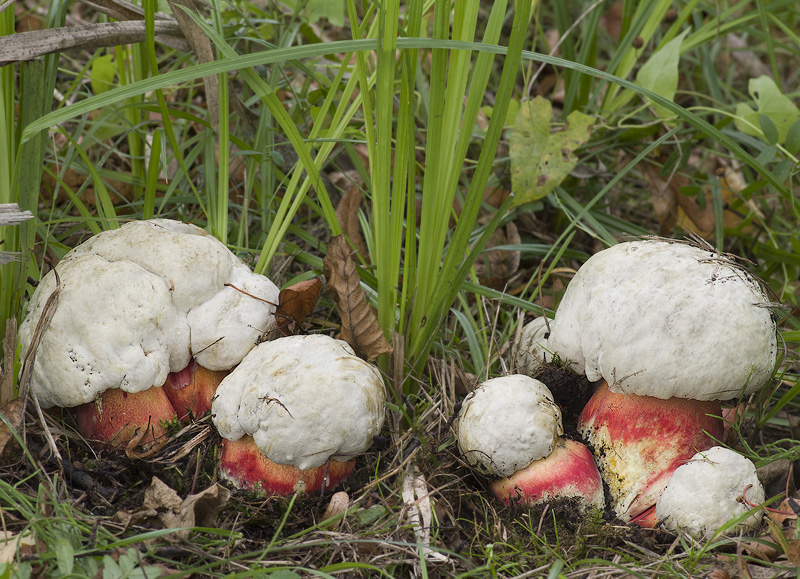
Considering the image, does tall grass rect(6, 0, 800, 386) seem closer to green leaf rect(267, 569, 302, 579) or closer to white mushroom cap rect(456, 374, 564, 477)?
white mushroom cap rect(456, 374, 564, 477)

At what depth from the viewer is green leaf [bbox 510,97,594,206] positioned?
2389mm

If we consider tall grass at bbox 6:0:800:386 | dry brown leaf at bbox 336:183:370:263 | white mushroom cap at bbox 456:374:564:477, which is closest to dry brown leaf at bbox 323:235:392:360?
tall grass at bbox 6:0:800:386

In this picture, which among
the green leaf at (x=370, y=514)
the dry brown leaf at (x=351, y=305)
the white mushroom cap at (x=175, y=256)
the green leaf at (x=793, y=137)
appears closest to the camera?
the green leaf at (x=370, y=514)

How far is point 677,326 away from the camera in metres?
1.47

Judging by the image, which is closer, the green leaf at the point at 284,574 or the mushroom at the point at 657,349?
the green leaf at the point at 284,574

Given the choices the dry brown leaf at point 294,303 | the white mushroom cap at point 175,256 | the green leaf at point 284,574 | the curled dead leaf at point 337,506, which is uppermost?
the white mushroom cap at point 175,256

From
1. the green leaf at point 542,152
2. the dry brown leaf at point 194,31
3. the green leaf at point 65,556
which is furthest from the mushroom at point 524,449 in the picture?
the dry brown leaf at point 194,31

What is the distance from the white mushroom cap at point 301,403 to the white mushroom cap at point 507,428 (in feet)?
0.78

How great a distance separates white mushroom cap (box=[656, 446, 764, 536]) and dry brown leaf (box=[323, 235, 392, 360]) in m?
0.79

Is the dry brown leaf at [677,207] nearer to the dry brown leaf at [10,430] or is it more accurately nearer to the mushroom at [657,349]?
the mushroom at [657,349]

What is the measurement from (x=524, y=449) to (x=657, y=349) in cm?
39

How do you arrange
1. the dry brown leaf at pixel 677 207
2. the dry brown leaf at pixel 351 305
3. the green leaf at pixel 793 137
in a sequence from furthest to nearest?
the dry brown leaf at pixel 677 207 → the green leaf at pixel 793 137 → the dry brown leaf at pixel 351 305

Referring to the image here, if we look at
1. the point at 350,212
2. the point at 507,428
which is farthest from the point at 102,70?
the point at 507,428

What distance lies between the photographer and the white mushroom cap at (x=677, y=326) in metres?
1.46
